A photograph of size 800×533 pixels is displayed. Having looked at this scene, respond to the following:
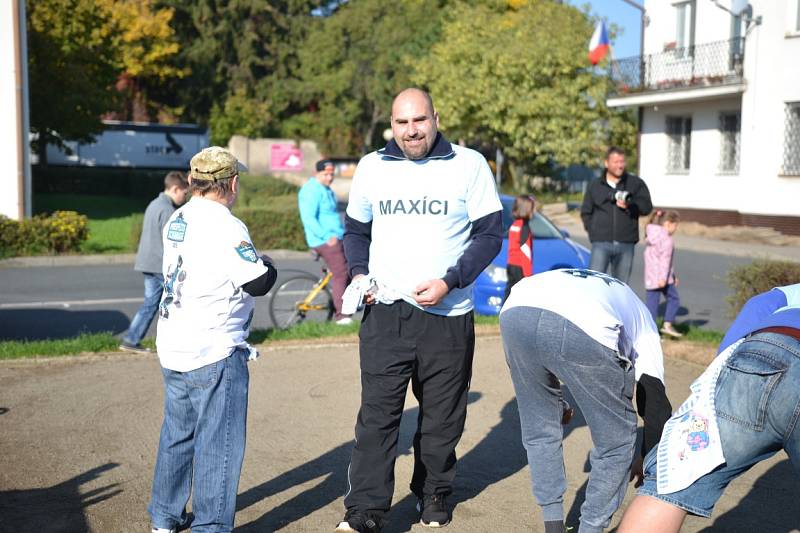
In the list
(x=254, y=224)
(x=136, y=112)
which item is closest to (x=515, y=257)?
(x=254, y=224)

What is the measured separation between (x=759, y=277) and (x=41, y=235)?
551 inches

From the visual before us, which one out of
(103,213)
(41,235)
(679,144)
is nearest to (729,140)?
(679,144)

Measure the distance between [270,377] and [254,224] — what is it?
12430 mm

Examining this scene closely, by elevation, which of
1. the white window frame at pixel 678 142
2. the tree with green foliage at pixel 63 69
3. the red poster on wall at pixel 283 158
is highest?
the tree with green foliage at pixel 63 69

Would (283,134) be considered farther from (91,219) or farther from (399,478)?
(399,478)

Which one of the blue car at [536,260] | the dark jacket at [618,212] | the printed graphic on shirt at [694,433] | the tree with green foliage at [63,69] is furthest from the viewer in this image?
the tree with green foliage at [63,69]

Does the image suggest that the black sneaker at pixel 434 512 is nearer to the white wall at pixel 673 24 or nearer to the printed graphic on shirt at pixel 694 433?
the printed graphic on shirt at pixel 694 433

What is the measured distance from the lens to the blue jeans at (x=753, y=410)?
2787mm

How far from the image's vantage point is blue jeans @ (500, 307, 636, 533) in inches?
148

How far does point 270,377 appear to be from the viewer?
7.59 m

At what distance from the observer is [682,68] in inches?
1185

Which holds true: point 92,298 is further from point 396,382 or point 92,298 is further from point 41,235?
point 396,382

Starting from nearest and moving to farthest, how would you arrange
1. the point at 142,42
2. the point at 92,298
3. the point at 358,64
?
the point at 92,298 < the point at 142,42 < the point at 358,64

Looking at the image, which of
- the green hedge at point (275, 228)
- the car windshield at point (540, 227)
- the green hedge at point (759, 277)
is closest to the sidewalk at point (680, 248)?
the green hedge at point (275, 228)
